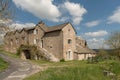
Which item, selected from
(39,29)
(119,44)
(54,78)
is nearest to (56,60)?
(39,29)

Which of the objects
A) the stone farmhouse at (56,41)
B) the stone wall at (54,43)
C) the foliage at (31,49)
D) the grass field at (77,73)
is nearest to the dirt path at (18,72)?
the grass field at (77,73)

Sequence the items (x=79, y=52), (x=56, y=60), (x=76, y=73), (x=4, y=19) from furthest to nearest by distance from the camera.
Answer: (x=79, y=52), (x=56, y=60), (x=4, y=19), (x=76, y=73)

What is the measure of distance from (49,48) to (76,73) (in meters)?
32.4

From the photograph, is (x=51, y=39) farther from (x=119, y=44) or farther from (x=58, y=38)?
(x=119, y=44)

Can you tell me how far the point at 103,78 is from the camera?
19344mm

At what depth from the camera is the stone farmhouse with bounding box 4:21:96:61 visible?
154 ft

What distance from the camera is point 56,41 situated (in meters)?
48.2

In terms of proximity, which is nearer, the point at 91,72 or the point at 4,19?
the point at 91,72

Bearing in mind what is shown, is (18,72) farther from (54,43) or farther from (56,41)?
(54,43)

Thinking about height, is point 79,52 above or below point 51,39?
below

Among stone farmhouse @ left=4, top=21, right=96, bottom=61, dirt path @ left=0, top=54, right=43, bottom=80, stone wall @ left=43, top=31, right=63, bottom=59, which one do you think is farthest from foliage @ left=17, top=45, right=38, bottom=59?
dirt path @ left=0, top=54, right=43, bottom=80

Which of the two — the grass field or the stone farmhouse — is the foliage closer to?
the stone farmhouse

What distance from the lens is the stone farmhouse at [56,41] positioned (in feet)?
154

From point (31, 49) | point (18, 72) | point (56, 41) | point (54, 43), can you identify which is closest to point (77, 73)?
point (18, 72)
